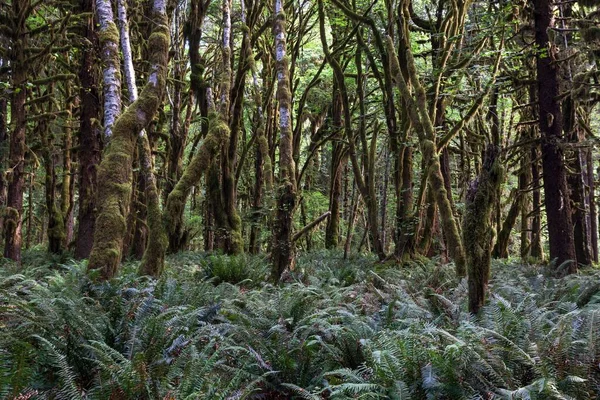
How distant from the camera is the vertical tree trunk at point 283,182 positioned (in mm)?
7090

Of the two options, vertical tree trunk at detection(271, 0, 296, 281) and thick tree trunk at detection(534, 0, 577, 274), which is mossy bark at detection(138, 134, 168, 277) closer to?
vertical tree trunk at detection(271, 0, 296, 281)

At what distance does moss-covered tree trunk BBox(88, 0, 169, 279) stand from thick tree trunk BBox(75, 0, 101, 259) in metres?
5.18

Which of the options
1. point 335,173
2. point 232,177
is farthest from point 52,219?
point 335,173

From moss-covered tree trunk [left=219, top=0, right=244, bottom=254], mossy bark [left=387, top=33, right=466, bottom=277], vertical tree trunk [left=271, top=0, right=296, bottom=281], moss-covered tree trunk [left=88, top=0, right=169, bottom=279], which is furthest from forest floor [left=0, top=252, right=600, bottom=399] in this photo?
moss-covered tree trunk [left=219, top=0, right=244, bottom=254]

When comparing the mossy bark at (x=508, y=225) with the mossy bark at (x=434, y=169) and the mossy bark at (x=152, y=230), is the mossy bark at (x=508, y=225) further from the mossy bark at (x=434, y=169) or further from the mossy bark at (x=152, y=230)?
the mossy bark at (x=152, y=230)

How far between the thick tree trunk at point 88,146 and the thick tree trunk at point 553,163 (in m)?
9.87

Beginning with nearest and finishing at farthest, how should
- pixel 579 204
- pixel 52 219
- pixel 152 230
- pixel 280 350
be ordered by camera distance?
pixel 280 350, pixel 152 230, pixel 579 204, pixel 52 219

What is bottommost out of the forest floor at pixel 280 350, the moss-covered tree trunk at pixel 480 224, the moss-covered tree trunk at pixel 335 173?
the forest floor at pixel 280 350

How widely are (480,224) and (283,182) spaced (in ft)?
10.8

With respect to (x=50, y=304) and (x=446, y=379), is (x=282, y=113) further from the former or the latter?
(x=446, y=379)

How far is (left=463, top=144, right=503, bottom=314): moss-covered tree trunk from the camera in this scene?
4.60 meters

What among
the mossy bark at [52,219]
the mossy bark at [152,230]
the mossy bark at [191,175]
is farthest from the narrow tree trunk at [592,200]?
the mossy bark at [52,219]

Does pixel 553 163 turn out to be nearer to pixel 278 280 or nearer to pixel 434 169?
pixel 434 169

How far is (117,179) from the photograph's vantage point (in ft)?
19.7
